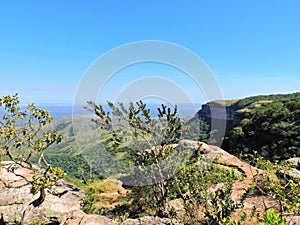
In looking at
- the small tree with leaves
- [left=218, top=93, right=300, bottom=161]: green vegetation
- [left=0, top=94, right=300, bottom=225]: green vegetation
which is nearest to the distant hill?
[left=218, top=93, right=300, bottom=161]: green vegetation

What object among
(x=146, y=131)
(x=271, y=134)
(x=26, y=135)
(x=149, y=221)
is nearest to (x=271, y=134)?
(x=271, y=134)

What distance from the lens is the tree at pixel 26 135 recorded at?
753 centimetres

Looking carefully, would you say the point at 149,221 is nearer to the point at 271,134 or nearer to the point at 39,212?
the point at 39,212

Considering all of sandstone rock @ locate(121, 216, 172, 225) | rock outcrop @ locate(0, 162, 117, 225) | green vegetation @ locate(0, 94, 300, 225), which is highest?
green vegetation @ locate(0, 94, 300, 225)

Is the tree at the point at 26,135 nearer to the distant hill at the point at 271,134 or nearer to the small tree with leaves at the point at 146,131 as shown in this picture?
the small tree with leaves at the point at 146,131

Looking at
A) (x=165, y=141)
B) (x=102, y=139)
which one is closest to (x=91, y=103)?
(x=102, y=139)

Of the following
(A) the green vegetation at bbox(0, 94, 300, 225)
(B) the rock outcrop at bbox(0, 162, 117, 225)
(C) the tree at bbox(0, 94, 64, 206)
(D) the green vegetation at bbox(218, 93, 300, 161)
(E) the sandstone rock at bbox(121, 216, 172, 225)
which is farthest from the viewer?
(D) the green vegetation at bbox(218, 93, 300, 161)

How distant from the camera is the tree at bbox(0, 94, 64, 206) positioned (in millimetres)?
7527

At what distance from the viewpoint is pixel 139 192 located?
1035cm

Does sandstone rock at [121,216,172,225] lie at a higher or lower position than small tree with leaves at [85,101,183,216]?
lower

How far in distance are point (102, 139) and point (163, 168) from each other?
8.93 ft

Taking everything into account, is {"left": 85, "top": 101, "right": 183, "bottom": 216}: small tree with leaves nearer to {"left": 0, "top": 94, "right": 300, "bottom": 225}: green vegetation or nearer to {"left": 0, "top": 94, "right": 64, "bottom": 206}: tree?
{"left": 0, "top": 94, "right": 300, "bottom": 225}: green vegetation

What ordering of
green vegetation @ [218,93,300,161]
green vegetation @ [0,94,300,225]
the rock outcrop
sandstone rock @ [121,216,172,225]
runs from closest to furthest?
sandstone rock @ [121,216,172,225], green vegetation @ [0,94,300,225], the rock outcrop, green vegetation @ [218,93,300,161]

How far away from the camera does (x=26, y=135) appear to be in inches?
309
